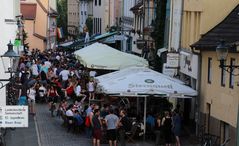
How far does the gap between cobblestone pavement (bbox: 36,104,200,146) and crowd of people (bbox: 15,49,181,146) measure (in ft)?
1.17

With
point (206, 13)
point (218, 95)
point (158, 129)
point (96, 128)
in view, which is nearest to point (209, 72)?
point (218, 95)

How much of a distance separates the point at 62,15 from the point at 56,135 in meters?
91.9

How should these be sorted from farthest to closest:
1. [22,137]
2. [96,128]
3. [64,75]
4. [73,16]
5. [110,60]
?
[73,16], [64,75], [110,60], [22,137], [96,128]

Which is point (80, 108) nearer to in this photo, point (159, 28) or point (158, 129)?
point (158, 129)

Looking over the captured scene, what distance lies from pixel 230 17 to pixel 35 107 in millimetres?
10937

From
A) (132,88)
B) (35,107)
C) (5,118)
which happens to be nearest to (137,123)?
(132,88)

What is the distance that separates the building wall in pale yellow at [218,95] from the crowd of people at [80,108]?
149cm

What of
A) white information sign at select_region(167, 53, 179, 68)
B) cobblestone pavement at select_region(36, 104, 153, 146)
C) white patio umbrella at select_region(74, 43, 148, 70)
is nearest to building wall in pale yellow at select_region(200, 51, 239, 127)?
cobblestone pavement at select_region(36, 104, 153, 146)

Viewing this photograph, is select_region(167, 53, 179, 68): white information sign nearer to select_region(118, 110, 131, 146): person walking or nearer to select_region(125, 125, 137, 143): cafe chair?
select_region(125, 125, 137, 143): cafe chair

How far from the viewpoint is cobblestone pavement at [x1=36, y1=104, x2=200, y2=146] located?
25.9 metres

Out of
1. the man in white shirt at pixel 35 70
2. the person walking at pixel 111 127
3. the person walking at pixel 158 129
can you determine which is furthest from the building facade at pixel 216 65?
the man in white shirt at pixel 35 70

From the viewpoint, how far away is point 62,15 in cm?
11844

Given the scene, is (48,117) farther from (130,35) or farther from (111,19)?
(111,19)

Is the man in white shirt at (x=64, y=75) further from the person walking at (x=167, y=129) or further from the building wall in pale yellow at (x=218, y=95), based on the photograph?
the person walking at (x=167, y=129)
